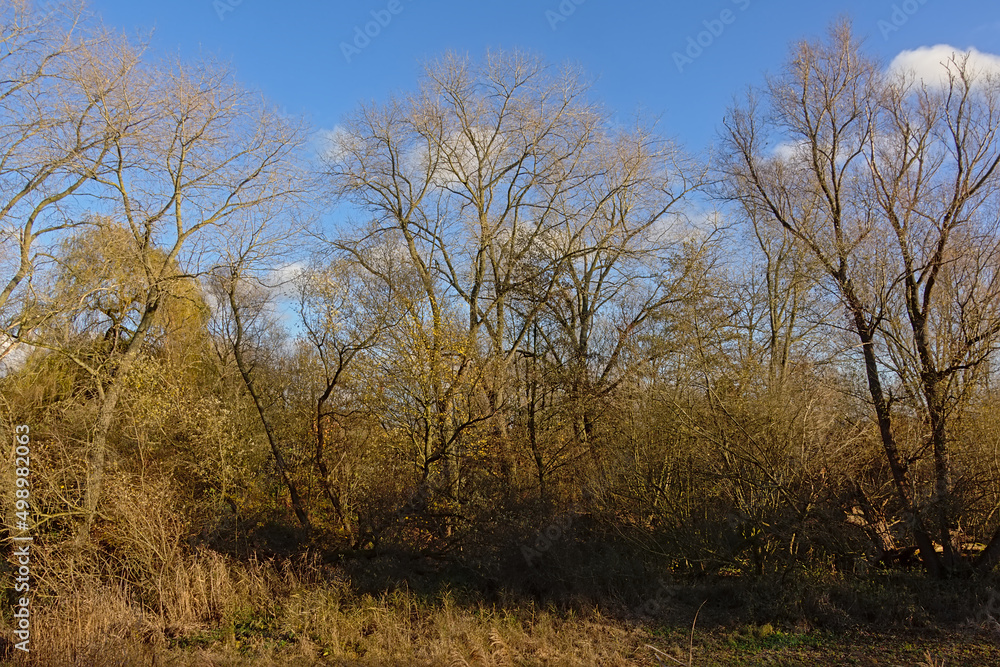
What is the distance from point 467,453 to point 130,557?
5.71m

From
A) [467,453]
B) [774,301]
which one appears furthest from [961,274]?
[774,301]

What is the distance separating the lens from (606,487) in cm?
1085

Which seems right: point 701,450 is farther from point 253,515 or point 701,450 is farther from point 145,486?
point 145,486

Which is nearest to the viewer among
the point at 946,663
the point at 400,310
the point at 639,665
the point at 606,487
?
the point at 946,663

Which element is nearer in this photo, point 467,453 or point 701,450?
point 701,450

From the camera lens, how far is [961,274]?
927 centimetres

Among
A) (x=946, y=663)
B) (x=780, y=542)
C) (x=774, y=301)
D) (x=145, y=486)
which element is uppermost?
Result: (x=774, y=301)

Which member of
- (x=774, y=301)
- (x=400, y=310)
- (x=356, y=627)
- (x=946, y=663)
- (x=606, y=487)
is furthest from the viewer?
(x=774, y=301)

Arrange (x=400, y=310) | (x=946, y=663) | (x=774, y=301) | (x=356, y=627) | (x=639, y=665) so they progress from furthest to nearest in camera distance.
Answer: (x=774, y=301) < (x=400, y=310) < (x=356, y=627) < (x=639, y=665) < (x=946, y=663)

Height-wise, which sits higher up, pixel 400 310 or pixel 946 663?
pixel 400 310

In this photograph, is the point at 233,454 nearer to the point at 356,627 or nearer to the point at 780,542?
the point at 356,627

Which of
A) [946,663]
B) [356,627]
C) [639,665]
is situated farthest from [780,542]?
[356,627]

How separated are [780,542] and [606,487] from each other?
9.32ft

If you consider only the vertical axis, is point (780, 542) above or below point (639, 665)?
above
